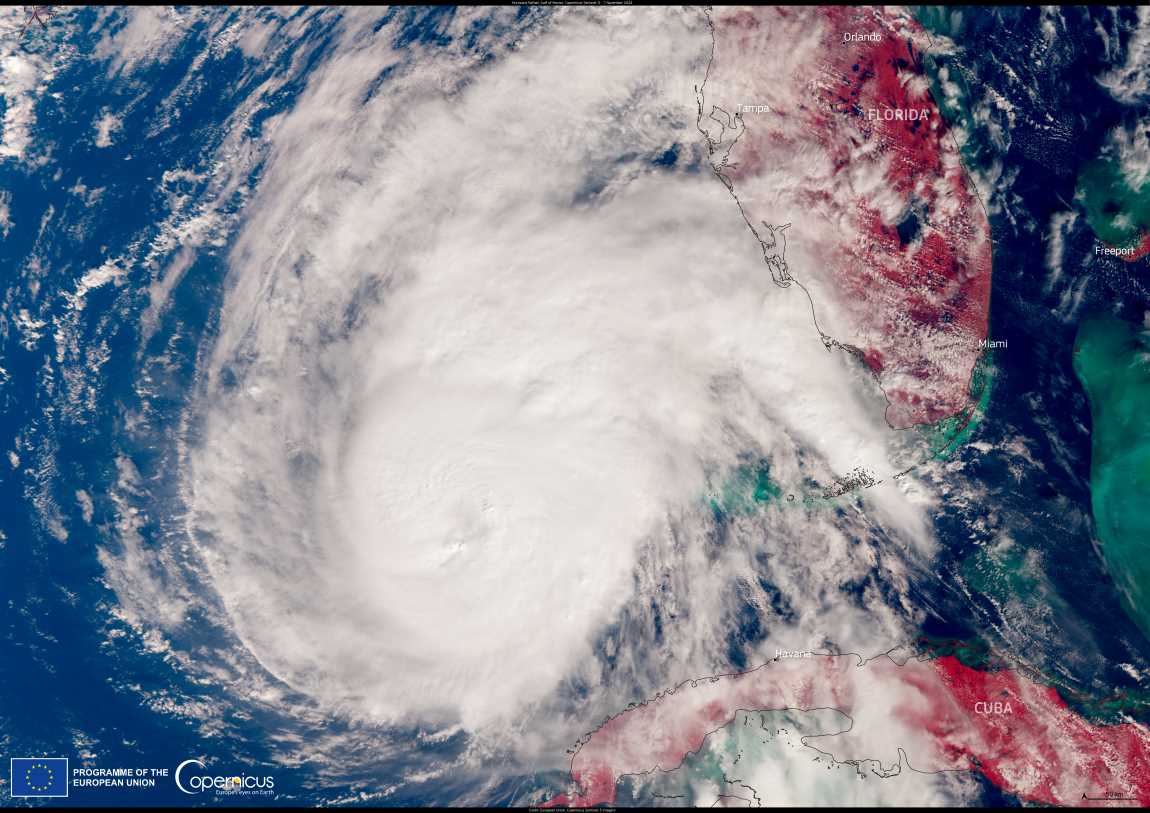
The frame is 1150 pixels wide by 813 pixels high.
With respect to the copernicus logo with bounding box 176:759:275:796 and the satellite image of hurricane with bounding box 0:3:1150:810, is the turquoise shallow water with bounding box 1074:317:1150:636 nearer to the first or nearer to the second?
the satellite image of hurricane with bounding box 0:3:1150:810

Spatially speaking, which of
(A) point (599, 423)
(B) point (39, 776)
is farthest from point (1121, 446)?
(B) point (39, 776)

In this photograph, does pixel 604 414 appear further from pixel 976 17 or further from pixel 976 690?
pixel 976 17

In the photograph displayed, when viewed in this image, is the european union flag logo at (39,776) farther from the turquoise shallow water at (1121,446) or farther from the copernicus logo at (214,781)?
the turquoise shallow water at (1121,446)

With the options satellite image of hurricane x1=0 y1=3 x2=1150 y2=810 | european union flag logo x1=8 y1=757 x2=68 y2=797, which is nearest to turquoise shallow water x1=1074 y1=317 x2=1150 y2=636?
satellite image of hurricane x1=0 y1=3 x2=1150 y2=810

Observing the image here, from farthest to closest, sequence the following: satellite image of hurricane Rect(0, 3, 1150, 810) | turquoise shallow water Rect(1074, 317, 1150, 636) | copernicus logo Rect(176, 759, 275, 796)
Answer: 1. copernicus logo Rect(176, 759, 275, 796)
2. turquoise shallow water Rect(1074, 317, 1150, 636)
3. satellite image of hurricane Rect(0, 3, 1150, 810)

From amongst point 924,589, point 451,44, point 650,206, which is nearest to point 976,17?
point 650,206

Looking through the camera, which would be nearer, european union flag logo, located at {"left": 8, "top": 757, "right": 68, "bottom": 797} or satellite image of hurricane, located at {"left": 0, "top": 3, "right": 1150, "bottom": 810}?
satellite image of hurricane, located at {"left": 0, "top": 3, "right": 1150, "bottom": 810}
